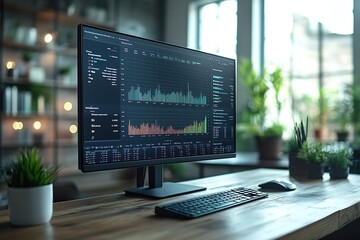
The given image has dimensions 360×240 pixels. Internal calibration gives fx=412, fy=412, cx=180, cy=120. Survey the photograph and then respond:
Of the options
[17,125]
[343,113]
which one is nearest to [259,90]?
[343,113]

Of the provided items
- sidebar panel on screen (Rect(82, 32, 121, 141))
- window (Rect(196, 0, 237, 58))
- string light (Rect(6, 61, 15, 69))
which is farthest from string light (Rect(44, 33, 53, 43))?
sidebar panel on screen (Rect(82, 32, 121, 141))

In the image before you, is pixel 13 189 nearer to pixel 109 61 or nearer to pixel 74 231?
pixel 74 231

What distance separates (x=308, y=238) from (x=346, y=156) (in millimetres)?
991

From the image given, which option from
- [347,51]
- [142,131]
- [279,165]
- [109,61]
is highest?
[347,51]

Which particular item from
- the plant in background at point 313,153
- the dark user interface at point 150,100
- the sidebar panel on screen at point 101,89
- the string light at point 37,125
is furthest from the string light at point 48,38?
the sidebar panel on screen at point 101,89

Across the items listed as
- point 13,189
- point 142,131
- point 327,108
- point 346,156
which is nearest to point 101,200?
point 142,131

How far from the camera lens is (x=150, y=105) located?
1.42m

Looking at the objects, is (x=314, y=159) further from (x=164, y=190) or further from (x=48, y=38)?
(x=48, y=38)

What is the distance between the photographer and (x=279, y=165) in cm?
321

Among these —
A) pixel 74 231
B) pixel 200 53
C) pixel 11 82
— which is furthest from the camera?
pixel 11 82

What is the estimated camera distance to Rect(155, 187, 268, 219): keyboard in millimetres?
1079

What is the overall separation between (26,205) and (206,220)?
0.43 m

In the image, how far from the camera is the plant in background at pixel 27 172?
3.19ft

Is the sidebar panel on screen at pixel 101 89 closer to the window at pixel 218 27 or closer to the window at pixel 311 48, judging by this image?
the window at pixel 311 48
